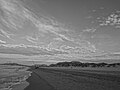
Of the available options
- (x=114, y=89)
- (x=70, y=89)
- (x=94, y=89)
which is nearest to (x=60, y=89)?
(x=70, y=89)

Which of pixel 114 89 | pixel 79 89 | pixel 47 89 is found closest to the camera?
pixel 114 89

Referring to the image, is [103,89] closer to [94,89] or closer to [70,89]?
[94,89]

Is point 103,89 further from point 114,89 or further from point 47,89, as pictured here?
point 47,89

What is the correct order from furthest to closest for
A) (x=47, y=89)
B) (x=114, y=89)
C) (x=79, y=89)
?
(x=47, y=89), (x=79, y=89), (x=114, y=89)

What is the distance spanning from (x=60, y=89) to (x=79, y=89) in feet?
9.60

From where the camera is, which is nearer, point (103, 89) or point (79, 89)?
point (103, 89)

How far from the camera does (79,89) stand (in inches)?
945

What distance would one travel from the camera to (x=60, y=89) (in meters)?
24.7

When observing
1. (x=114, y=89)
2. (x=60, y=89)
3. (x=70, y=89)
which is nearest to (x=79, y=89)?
(x=70, y=89)

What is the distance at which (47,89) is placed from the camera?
2562cm

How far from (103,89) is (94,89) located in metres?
1.29

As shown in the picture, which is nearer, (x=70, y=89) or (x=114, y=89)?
(x=114, y=89)

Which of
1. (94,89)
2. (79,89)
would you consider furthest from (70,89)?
(94,89)

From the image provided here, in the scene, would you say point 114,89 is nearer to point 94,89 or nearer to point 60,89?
point 94,89
